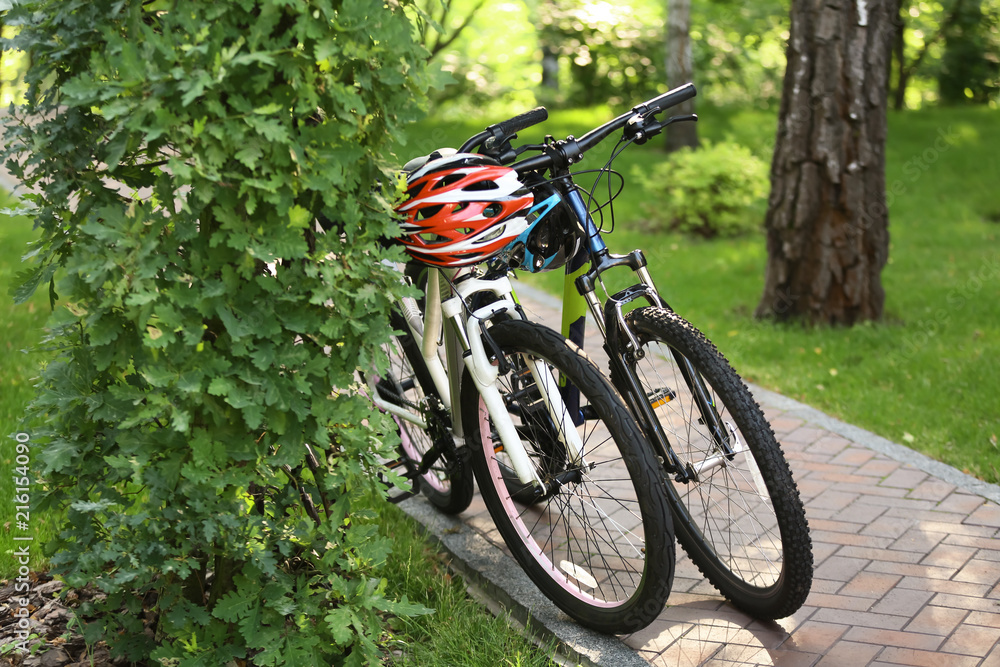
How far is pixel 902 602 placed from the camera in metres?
3.00

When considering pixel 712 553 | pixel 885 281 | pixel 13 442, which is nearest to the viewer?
pixel 712 553

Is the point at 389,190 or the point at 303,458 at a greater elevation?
the point at 389,190

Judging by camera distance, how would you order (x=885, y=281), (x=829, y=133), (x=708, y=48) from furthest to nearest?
(x=708, y=48), (x=885, y=281), (x=829, y=133)

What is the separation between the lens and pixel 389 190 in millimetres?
2285

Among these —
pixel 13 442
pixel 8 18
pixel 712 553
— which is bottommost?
pixel 13 442

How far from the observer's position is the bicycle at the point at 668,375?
8.69 feet

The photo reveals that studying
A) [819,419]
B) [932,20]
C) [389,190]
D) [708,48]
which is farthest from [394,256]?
[932,20]

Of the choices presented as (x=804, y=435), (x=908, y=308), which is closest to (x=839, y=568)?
(x=804, y=435)

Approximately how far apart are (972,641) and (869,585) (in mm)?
405

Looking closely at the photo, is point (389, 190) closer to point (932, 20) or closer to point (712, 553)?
point (712, 553)

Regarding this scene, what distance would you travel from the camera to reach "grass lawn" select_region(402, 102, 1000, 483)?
15.7 feet

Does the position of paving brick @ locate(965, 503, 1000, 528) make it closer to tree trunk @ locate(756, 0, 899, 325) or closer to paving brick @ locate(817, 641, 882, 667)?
paving brick @ locate(817, 641, 882, 667)

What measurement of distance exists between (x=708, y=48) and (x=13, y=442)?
15485mm

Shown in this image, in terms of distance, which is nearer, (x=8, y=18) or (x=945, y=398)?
(x=8, y=18)
